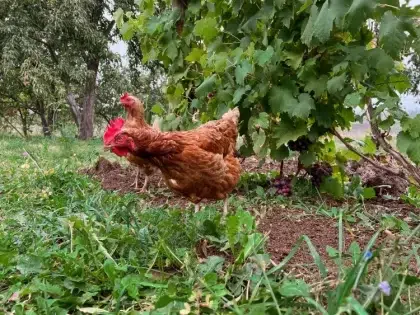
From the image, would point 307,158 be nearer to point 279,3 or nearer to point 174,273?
point 279,3

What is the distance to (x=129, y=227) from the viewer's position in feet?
7.31

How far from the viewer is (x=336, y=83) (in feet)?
8.50

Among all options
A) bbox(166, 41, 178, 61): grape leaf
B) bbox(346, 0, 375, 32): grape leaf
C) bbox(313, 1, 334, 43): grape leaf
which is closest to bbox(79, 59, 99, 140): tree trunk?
Answer: bbox(166, 41, 178, 61): grape leaf

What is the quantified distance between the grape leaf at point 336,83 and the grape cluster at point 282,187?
1055mm

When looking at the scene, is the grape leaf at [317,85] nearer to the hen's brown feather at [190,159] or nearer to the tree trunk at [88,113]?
the hen's brown feather at [190,159]

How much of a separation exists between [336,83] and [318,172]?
3.69ft

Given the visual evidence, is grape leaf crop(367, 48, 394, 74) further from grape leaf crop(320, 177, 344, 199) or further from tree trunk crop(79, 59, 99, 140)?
tree trunk crop(79, 59, 99, 140)

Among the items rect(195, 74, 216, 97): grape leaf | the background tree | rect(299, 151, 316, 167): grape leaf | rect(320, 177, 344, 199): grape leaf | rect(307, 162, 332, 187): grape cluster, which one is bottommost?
rect(320, 177, 344, 199): grape leaf

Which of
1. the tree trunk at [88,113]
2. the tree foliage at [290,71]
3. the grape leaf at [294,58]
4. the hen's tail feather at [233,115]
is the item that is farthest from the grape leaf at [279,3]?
the tree trunk at [88,113]

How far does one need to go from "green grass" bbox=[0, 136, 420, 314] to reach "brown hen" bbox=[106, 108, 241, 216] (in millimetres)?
234

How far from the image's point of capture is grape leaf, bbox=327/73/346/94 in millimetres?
2582

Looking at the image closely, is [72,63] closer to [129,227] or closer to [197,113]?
[197,113]

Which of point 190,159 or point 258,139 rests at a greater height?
point 258,139

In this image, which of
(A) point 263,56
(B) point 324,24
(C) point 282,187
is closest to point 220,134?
(A) point 263,56
